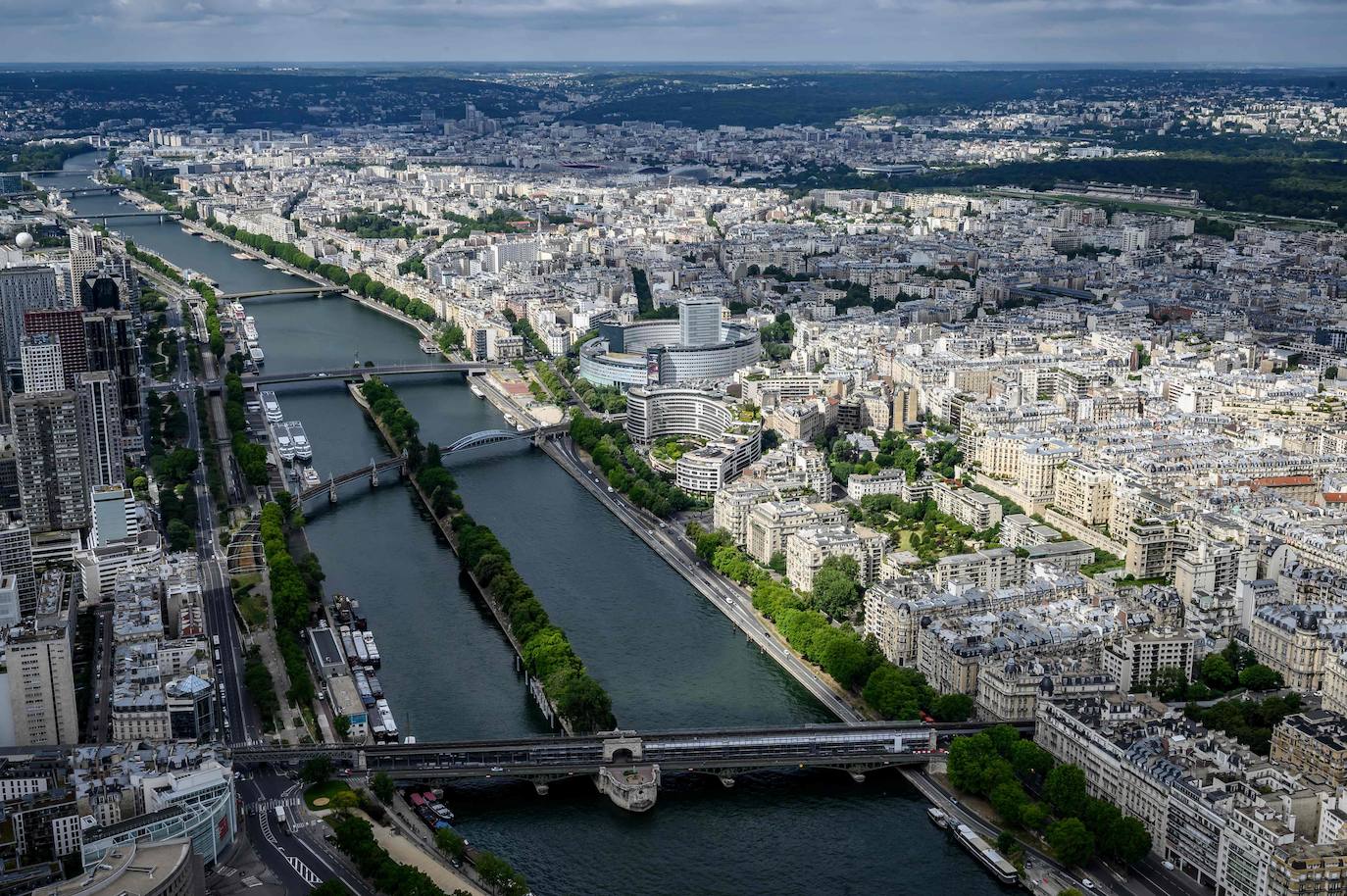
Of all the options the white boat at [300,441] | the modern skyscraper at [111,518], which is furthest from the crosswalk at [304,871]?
the white boat at [300,441]

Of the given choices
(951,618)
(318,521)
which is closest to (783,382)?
(318,521)

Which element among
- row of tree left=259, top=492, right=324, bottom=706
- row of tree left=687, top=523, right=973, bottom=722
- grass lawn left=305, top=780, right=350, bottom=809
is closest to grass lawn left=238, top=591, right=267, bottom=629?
row of tree left=259, top=492, right=324, bottom=706

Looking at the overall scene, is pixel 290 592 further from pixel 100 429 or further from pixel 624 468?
pixel 624 468

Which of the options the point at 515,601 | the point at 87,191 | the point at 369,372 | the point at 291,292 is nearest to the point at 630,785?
the point at 515,601

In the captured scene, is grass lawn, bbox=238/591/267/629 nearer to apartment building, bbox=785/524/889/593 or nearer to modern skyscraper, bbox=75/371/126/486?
modern skyscraper, bbox=75/371/126/486

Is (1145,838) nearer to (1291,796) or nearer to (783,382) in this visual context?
(1291,796)

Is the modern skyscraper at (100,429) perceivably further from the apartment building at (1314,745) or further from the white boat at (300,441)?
the apartment building at (1314,745)
